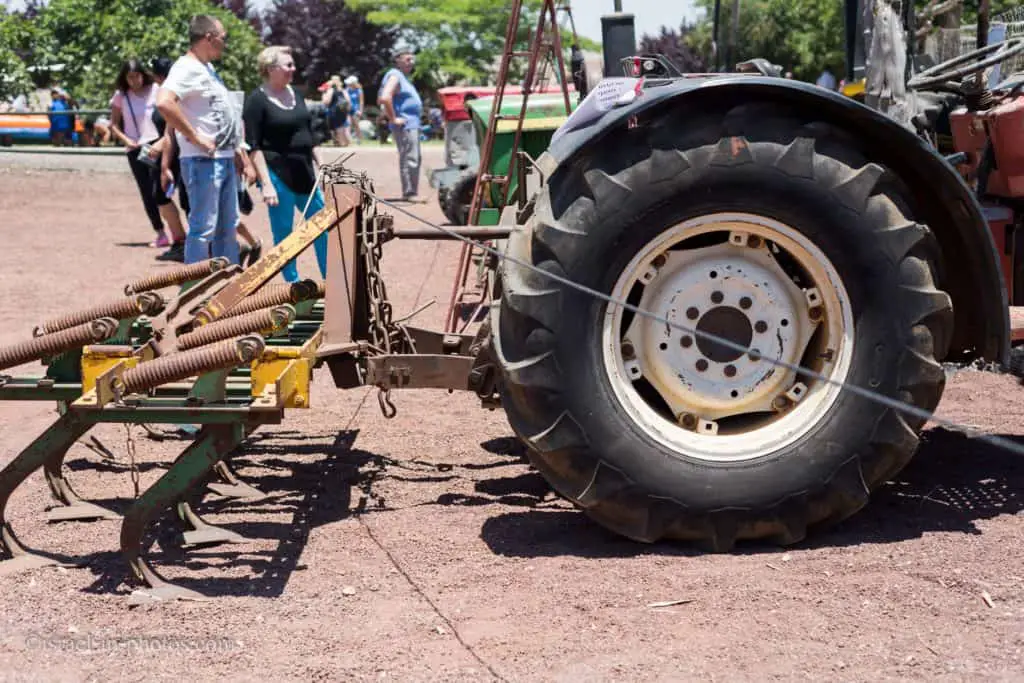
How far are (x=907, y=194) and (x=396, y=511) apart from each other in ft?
6.90

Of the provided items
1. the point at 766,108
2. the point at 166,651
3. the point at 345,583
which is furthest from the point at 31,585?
the point at 766,108

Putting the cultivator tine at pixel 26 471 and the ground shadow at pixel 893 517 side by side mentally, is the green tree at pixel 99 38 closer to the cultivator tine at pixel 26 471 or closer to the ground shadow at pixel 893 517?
the cultivator tine at pixel 26 471

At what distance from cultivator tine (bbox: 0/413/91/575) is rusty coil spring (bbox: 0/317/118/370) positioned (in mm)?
277

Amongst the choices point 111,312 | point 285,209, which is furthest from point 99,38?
point 111,312

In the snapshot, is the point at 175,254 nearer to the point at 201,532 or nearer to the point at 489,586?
the point at 201,532

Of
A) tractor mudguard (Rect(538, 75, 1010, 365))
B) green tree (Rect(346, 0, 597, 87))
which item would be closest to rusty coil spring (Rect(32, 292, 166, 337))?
tractor mudguard (Rect(538, 75, 1010, 365))

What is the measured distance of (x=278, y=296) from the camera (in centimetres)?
485

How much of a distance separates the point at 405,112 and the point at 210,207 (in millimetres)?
9359

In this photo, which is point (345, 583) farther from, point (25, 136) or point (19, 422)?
point (25, 136)

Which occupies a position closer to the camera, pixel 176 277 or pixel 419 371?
pixel 419 371

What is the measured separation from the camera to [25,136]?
26328mm

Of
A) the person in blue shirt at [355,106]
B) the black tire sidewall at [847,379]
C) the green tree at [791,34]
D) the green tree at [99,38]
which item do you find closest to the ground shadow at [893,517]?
the black tire sidewall at [847,379]

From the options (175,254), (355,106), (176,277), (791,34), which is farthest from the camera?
(791,34)

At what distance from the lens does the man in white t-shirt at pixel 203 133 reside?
22.1ft
